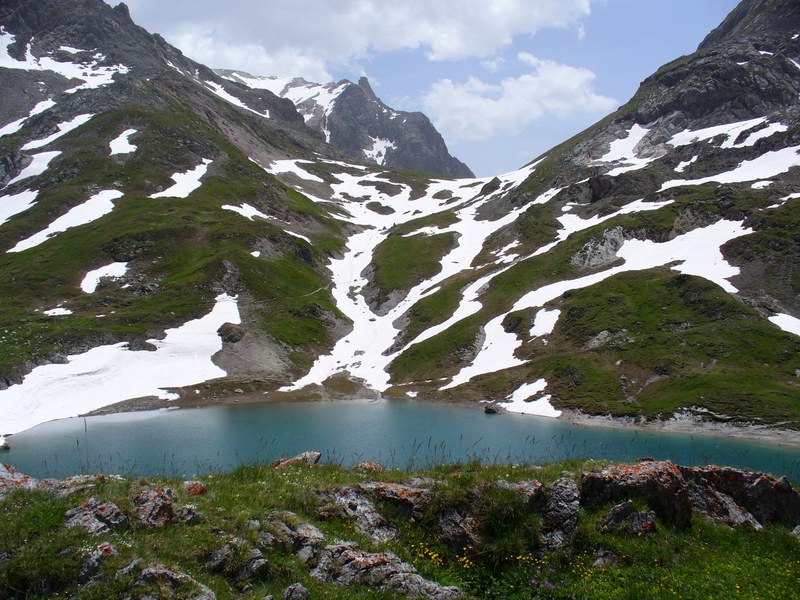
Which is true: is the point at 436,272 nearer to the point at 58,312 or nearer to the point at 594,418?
the point at 594,418

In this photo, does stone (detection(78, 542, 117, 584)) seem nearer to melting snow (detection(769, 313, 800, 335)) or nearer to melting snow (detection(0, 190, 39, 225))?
melting snow (detection(769, 313, 800, 335))

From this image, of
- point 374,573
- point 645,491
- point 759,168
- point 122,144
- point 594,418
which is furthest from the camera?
point 122,144

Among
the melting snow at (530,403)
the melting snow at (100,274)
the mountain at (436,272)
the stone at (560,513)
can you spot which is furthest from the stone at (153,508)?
the melting snow at (100,274)

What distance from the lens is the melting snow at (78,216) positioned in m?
117

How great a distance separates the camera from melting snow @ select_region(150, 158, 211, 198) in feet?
467

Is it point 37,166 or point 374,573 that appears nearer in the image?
point 374,573

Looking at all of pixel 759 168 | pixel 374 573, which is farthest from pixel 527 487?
pixel 759 168

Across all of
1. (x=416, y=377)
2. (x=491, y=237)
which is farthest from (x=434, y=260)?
(x=416, y=377)

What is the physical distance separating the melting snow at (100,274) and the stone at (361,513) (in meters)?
106

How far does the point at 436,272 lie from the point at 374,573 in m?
121

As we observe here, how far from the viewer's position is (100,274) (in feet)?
348

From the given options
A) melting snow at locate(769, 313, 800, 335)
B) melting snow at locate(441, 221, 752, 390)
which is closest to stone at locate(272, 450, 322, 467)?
melting snow at locate(441, 221, 752, 390)

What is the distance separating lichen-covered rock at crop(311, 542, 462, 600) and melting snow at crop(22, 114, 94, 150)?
198 m

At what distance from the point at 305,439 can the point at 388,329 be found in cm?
5952
